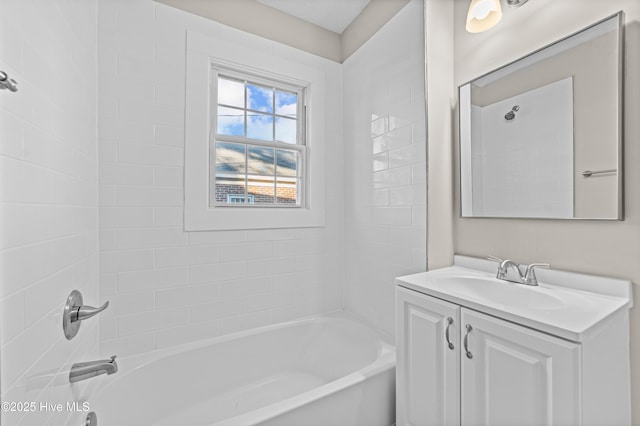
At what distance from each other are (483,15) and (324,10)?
119 centimetres

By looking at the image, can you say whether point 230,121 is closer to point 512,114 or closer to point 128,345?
point 128,345

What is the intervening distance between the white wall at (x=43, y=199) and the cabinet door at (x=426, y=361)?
1306 mm

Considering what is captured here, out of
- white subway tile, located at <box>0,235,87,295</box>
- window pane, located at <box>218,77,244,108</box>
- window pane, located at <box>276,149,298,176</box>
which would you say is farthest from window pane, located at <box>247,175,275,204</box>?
white subway tile, located at <box>0,235,87,295</box>

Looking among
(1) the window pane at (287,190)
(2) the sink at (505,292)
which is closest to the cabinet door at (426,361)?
(2) the sink at (505,292)

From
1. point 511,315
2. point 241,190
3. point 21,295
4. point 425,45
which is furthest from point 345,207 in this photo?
point 21,295

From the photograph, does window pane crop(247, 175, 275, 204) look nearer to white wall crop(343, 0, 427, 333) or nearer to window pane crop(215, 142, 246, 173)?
window pane crop(215, 142, 246, 173)

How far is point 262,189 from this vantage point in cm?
211

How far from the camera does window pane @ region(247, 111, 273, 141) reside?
208 centimetres

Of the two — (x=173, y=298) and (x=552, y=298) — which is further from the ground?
(x=552, y=298)

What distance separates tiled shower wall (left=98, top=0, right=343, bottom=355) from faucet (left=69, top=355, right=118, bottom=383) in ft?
1.71

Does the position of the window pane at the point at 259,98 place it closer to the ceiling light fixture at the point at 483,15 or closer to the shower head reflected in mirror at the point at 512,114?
the ceiling light fixture at the point at 483,15

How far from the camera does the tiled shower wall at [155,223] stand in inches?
61.2

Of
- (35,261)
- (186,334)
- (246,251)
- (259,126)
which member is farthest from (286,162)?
(35,261)

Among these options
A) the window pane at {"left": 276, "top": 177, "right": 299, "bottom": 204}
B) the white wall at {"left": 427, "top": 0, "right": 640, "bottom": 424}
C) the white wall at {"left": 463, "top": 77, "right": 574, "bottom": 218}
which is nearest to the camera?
the white wall at {"left": 427, "top": 0, "right": 640, "bottom": 424}
